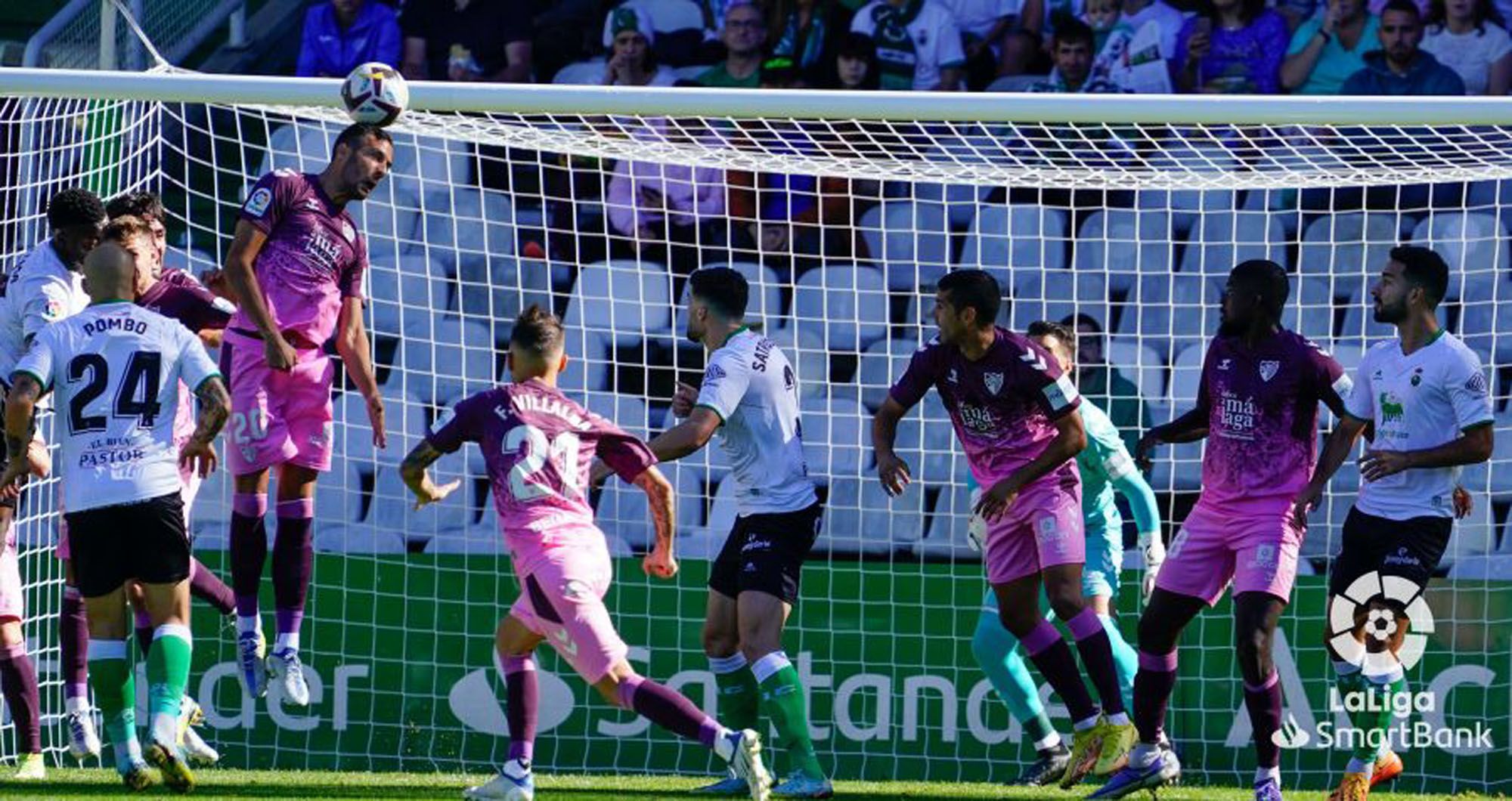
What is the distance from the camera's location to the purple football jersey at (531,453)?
7715mm

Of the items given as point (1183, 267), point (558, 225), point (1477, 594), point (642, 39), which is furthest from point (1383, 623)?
point (642, 39)

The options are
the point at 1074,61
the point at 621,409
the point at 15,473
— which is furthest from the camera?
the point at 1074,61

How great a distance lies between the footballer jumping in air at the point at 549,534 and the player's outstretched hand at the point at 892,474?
3.33ft

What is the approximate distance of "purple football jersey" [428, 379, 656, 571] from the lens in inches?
304

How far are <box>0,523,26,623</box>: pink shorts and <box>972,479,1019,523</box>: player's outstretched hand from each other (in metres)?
4.10

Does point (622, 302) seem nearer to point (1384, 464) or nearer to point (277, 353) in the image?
point (277, 353)

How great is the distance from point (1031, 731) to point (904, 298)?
359 cm

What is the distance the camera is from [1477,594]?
11.0 metres

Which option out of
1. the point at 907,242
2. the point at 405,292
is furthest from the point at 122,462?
the point at 907,242

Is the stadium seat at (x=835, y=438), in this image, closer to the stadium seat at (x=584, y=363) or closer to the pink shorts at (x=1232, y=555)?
the stadium seat at (x=584, y=363)

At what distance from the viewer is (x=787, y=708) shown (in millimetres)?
8508

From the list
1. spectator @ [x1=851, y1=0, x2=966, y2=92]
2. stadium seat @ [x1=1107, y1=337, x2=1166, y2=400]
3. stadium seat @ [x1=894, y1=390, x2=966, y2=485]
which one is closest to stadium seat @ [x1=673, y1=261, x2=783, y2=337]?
stadium seat @ [x1=894, y1=390, x2=966, y2=485]

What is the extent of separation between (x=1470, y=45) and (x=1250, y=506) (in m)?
6.17

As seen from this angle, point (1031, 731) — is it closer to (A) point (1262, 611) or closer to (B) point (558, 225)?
(A) point (1262, 611)
